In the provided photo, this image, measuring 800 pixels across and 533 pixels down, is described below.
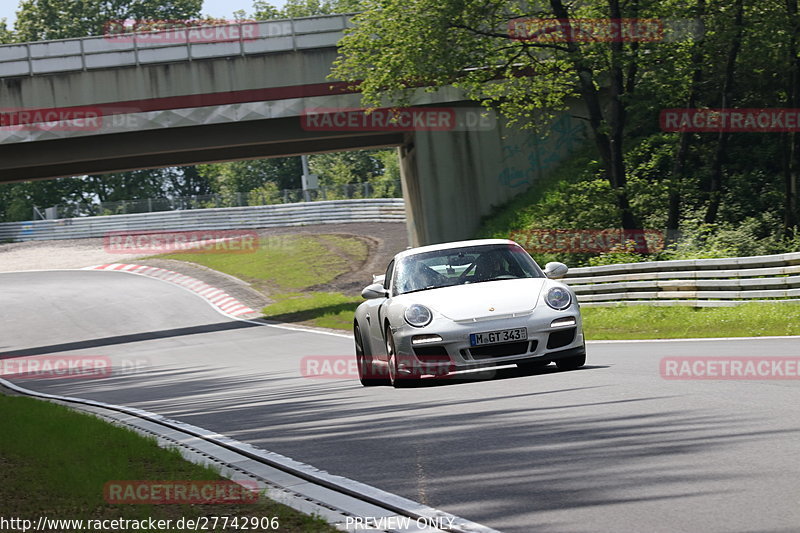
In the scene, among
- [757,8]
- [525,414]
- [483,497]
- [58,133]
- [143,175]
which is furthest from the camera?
[143,175]

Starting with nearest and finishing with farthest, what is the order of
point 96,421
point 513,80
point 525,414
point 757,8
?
1. point 525,414
2. point 96,421
3. point 757,8
4. point 513,80

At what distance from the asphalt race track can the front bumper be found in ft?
0.92

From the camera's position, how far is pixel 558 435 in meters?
7.54

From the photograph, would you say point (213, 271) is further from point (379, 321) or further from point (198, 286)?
point (379, 321)

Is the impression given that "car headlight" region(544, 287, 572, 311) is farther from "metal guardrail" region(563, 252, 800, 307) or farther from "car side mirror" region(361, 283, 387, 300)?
"metal guardrail" region(563, 252, 800, 307)

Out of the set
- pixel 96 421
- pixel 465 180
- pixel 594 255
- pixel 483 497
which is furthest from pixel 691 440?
pixel 465 180

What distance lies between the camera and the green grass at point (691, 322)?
1722 centimetres

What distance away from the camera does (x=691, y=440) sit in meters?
6.95

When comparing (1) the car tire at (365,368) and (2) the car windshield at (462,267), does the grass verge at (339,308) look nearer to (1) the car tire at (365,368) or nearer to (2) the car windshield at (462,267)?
(2) the car windshield at (462,267)

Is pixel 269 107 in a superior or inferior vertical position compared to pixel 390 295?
superior

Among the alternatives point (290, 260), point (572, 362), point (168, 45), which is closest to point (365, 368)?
point (572, 362)

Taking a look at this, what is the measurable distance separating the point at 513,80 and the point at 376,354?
65.4 ft

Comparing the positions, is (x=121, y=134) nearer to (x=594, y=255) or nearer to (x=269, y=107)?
(x=269, y=107)

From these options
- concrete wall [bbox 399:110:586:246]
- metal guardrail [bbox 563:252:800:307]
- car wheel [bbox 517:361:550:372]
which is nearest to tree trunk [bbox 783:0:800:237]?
metal guardrail [bbox 563:252:800:307]
